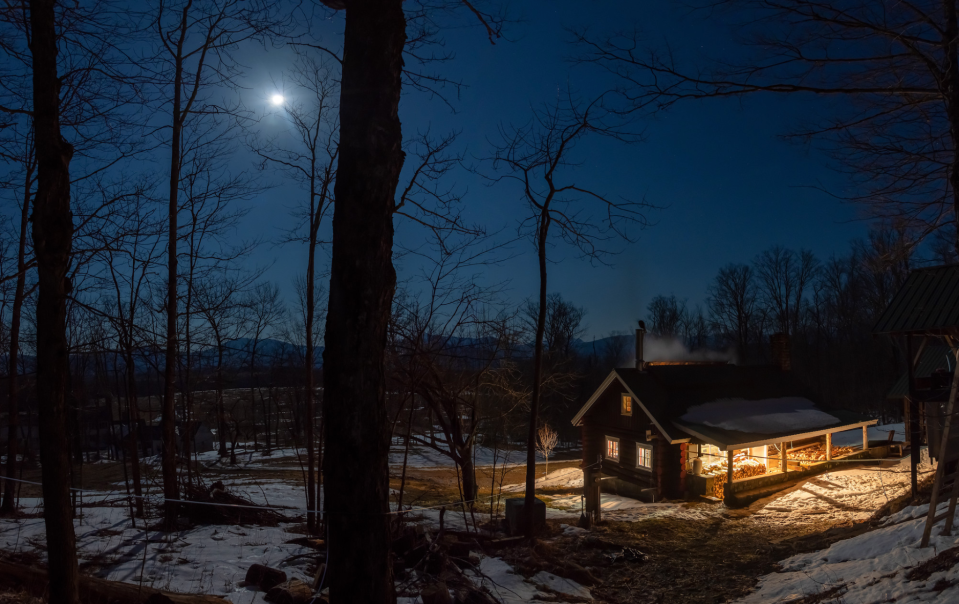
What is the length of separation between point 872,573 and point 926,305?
8654 millimetres

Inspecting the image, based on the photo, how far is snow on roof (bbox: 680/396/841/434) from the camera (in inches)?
782

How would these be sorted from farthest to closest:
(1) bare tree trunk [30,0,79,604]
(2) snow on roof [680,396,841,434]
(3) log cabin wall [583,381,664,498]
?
(2) snow on roof [680,396,841,434] < (3) log cabin wall [583,381,664,498] < (1) bare tree trunk [30,0,79,604]

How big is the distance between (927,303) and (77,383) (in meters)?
38.9

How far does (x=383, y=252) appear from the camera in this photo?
3.81 m

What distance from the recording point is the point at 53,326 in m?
4.61

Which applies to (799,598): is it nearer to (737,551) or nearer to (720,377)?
(737,551)

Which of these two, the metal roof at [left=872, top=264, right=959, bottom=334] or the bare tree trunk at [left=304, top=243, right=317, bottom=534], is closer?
the bare tree trunk at [left=304, top=243, right=317, bottom=534]

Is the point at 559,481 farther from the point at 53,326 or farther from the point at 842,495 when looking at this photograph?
the point at 53,326

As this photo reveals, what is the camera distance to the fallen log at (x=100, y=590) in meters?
5.21

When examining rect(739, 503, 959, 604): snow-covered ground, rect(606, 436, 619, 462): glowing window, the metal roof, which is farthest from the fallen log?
rect(606, 436, 619, 462): glowing window

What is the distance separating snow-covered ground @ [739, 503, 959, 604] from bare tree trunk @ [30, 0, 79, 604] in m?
7.38

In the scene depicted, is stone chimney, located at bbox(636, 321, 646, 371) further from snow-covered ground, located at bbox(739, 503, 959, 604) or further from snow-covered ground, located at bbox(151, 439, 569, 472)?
snow-covered ground, located at bbox(739, 503, 959, 604)

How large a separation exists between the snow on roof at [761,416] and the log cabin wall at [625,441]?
4.99ft

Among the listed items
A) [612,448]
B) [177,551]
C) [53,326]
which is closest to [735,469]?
[612,448]
